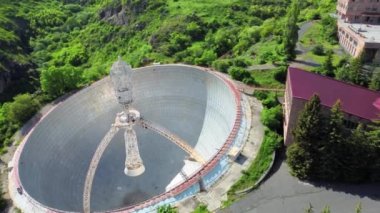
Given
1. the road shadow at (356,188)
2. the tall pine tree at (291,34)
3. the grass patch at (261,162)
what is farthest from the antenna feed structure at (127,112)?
the tall pine tree at (291,34)

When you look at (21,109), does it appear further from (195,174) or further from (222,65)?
(222,65)

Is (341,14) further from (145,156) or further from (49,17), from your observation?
(49,17)

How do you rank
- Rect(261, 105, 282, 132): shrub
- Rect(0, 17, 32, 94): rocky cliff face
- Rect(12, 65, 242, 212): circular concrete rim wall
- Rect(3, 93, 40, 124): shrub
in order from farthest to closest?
Rect(0, 17, 32, 94): rocky cliff face < Rect(3, 93, 40, 124): shrub < Rect(261, 105, 282, 132): shrub < Rect(12, 65, 242, 212): circular concrete rim wall

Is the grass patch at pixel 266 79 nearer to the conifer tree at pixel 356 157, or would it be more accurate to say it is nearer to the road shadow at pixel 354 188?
the conifer tree at pixel 356 157

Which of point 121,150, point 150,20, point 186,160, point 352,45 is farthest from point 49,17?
point 352,45

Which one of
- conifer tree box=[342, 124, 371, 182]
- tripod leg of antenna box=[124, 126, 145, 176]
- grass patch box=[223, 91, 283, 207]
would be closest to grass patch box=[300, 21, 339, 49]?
grass patch box=[223, 91, 283, 207]

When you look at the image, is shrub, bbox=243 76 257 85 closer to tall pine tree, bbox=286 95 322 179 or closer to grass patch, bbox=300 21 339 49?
grass patch, bbox=300 21 339 49

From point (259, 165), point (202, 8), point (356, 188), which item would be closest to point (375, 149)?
point (356, 188)

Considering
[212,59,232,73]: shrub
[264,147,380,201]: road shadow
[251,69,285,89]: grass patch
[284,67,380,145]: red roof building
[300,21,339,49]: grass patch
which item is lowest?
[264,147,380,201]: road shadow
